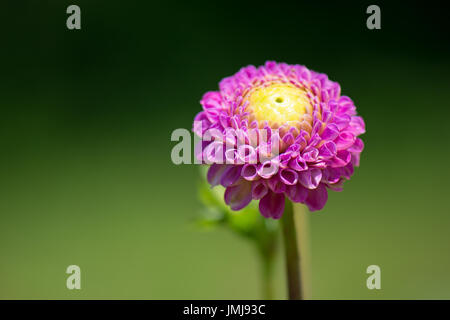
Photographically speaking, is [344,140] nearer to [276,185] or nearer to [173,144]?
[276,185]

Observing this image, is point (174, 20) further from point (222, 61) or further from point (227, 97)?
point (227, 97)

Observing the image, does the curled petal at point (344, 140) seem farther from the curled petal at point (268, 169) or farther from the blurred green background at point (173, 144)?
the blurred green background at point (173, 144)

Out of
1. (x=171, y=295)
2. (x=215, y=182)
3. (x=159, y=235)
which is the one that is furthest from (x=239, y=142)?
(x=159, y=235)

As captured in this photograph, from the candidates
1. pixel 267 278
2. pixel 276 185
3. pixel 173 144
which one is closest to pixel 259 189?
pixel 276 185

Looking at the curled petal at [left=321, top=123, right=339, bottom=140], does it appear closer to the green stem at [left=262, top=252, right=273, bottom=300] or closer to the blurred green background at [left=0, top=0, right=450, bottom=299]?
the green stem at [left=262, top=252, right=273, bottom=300]

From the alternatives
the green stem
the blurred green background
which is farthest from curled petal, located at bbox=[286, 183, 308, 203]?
the blurred green background
